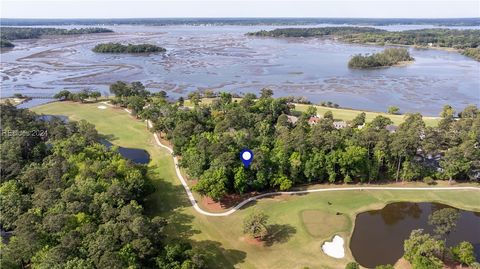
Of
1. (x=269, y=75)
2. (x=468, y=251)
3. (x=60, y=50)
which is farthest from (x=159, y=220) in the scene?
(x=60, y=50)

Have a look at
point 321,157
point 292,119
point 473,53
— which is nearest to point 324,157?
point 321,157

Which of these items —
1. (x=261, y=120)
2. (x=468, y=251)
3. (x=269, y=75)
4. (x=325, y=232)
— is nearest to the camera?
(x=468, y=251)

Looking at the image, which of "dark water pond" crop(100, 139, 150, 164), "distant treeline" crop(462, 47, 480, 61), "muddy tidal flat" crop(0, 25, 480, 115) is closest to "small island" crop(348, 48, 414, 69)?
"muddy tidal flat" crop(0, 25, 480, 115)

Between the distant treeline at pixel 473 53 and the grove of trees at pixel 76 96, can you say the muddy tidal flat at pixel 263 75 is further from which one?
the grove of trees at pixel 76 96

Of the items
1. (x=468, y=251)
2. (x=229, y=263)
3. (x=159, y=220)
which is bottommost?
(x=229, y=263)

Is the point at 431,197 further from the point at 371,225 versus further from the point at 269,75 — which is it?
the point at 269,75
